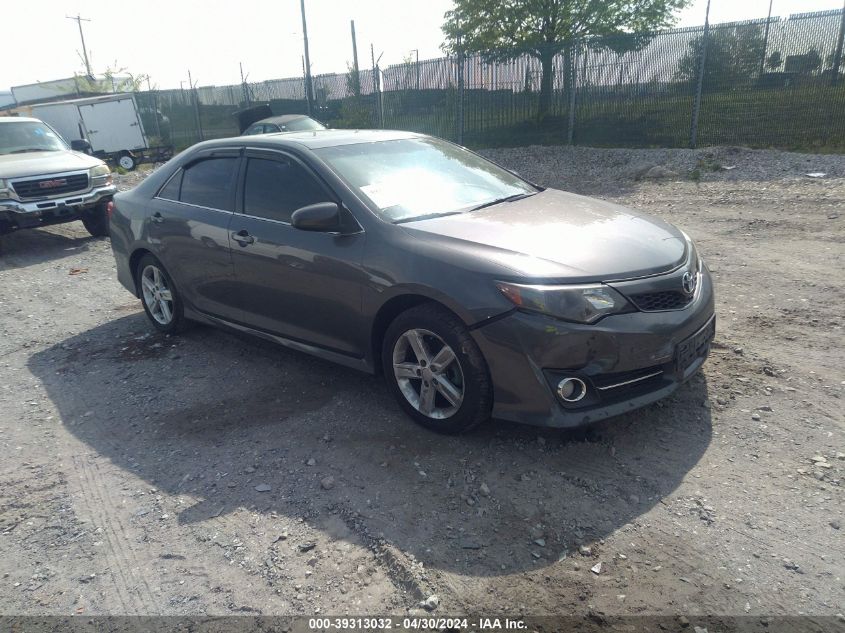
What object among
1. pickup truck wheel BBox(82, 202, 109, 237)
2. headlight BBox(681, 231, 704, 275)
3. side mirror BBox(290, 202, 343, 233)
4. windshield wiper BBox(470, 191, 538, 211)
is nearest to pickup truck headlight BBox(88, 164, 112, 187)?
pickup truck wheel BBox(82, 202, 109, 237)

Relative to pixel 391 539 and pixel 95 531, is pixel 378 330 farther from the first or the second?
pixel 95 531

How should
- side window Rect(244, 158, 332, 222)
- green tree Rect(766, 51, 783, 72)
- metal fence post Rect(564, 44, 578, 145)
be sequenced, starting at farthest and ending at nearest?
metal fence post Rect(564, 44, 578, 145) < green tree Rect(766, 51, 783, 72) < side window Rect(244, 158, 332, 222)

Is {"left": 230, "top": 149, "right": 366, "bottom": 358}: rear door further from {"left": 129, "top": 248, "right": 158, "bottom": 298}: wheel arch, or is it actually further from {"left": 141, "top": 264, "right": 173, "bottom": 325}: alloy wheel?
{"left": 129, "top": 248, "right": 158, "bottom": 298}: wheel arch

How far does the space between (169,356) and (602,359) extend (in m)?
3.69

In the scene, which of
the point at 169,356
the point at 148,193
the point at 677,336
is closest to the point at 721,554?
the point at 677,336

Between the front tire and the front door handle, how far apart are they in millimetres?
1412

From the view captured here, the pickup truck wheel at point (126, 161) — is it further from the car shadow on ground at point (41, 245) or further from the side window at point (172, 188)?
the side window at point (172, 188)

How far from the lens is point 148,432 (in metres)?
4.25

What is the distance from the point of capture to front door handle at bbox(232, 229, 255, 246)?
4.67 metres

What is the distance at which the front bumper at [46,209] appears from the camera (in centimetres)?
920

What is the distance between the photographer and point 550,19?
2131cm

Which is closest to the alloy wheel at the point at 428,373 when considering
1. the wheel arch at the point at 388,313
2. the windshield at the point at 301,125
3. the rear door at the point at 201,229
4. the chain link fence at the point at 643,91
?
the wheel arch at the point at 388,313

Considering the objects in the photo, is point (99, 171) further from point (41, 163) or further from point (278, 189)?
point (278, 189)

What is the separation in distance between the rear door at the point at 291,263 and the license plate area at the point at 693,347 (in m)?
1.82
